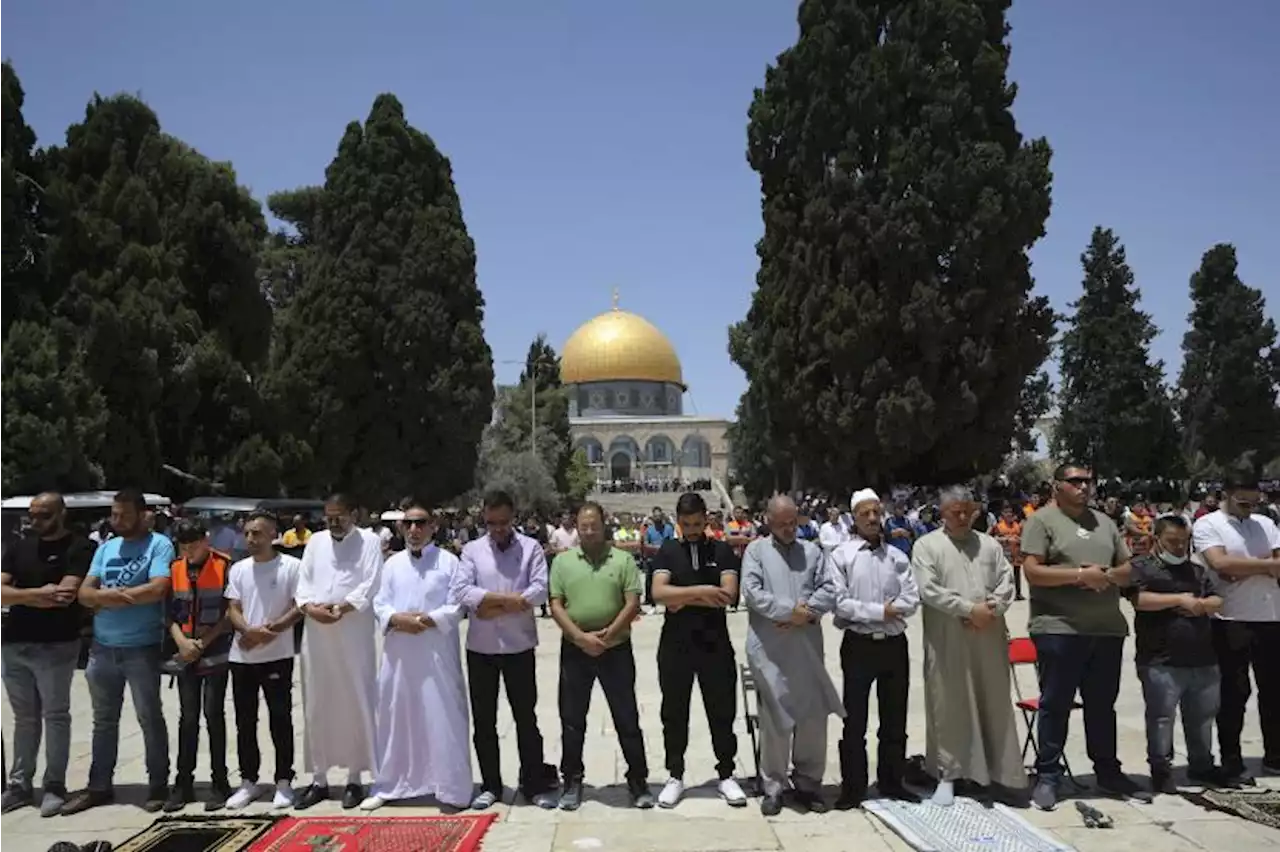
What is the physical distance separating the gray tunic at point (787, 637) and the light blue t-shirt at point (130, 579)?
3.31 metres

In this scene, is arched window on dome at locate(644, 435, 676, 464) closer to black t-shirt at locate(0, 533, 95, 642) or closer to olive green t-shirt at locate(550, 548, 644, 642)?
olive green t-shirt at locate(550, 548, 644, 642)

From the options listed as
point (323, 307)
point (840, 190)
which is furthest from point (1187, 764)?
point (323, 307)

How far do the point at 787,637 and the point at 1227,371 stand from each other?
4392 cm

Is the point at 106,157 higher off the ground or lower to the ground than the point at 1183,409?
higher

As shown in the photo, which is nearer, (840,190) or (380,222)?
(840,190)

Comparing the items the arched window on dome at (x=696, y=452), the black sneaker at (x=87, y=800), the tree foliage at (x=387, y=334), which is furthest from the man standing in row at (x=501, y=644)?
the arched window on dome at (x=696, y=452)

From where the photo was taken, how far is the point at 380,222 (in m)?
30.3

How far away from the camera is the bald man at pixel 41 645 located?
562cm

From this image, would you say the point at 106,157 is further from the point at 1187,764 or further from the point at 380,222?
the point at 1187,764

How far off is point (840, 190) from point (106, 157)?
53.0ft

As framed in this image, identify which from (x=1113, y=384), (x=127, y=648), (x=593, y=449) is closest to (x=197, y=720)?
(x=127, y=648)

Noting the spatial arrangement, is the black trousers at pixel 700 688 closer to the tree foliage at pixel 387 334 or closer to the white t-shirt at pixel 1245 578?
the white t-shirt at pixel 1245 578

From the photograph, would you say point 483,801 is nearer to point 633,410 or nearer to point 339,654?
point 339,654

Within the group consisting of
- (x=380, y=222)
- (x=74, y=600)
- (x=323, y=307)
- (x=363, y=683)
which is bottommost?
(x=363, y=683)
